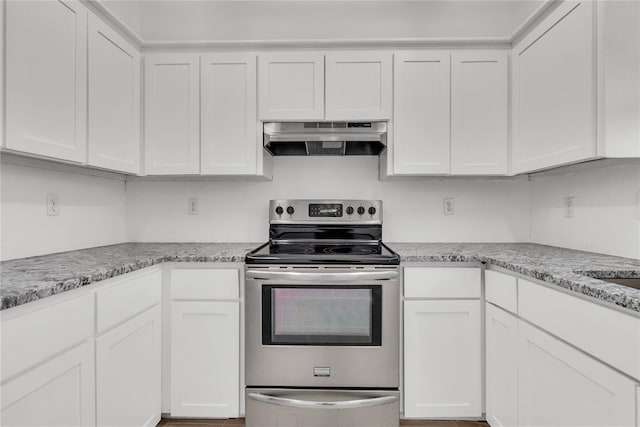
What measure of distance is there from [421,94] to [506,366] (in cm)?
155

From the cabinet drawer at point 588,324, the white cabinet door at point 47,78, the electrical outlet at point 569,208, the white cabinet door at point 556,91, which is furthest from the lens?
the electrical outlet at point 569,208

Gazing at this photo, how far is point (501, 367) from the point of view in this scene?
1.64m

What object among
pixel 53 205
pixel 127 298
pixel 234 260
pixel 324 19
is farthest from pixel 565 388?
pixel 324 19

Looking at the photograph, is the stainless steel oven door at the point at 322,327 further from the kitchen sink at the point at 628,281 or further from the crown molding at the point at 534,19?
the crown molding at the point at 534,19

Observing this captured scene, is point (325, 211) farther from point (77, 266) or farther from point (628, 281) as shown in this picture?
point (628, 281)

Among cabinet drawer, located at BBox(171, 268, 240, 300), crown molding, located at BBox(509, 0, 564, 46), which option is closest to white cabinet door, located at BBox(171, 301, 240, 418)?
cabinet drawer, located at BBox(171, 268, 240, 300)

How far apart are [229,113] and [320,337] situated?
142cm

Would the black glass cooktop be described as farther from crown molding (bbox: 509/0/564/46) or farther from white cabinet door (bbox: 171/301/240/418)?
crown molding (bbox: 509/0/564/46)

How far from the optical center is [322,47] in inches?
82.4

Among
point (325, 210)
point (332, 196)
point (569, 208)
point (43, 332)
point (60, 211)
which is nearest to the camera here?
point (43, 332)

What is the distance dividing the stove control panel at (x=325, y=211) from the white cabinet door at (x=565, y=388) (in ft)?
3.63

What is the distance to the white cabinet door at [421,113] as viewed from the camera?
6.82ft

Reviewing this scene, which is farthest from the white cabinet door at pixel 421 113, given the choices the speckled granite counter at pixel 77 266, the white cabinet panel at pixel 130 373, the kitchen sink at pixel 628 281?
the white cabinet panel at pixel 130 373

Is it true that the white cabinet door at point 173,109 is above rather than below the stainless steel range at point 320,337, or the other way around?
above
